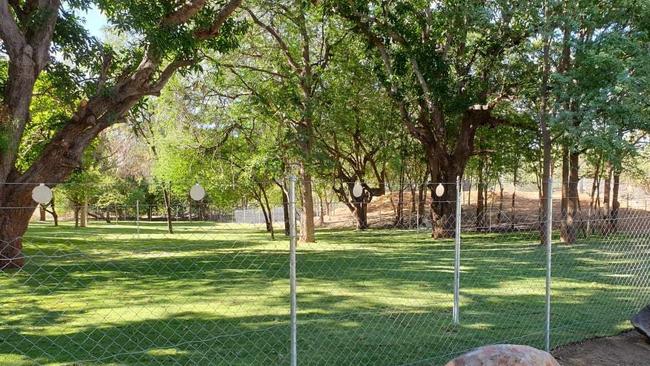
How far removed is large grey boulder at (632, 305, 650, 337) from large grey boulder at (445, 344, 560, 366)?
2594 mm

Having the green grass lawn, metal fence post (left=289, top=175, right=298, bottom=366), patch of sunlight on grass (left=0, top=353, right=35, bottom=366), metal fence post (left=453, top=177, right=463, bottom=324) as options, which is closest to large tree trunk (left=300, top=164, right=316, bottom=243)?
the green grass lawn

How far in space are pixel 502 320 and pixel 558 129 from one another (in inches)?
411

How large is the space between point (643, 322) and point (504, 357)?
3063 millimetres

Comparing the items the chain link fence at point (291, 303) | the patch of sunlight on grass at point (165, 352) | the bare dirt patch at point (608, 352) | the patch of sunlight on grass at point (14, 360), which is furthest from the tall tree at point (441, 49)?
the patch of sunlight on grass at point (14, 360)

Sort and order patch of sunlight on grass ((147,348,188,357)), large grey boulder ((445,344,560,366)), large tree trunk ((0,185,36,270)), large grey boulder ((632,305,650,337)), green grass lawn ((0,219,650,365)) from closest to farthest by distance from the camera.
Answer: large grey boulder ((445,344,560,366)), patch of sunlight on grass ((147,348,188,357)), green grass lawn ((0,219,650,365)), large grey boulder ((632,305,650,337)), large tree trunk ((0,185,36,270))

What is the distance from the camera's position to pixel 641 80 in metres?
13.2

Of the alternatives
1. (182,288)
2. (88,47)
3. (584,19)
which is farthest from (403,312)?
(584,19)

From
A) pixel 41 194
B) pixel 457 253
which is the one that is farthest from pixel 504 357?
pixel 41 194

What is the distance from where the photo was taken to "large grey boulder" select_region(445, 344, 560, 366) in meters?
3.80

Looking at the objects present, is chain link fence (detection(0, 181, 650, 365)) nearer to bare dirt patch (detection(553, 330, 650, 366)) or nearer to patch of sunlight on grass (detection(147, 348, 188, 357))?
patch of sunlight on grass (detection(147, 348, 188, 357))

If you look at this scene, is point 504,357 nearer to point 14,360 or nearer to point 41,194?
point 41,194

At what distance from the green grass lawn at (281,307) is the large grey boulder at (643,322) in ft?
1.47

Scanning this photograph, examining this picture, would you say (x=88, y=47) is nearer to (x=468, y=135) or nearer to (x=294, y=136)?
(x=294, y=136)

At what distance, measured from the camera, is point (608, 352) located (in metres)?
5.62
